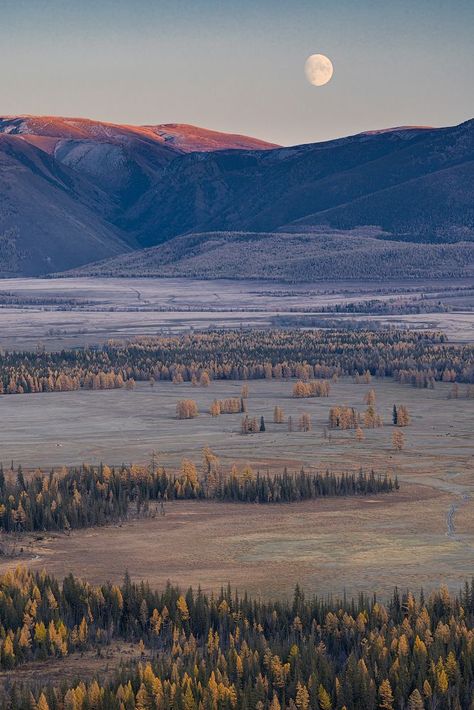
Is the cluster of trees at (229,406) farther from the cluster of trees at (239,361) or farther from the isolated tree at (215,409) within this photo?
the cluster of trees at (239,361)

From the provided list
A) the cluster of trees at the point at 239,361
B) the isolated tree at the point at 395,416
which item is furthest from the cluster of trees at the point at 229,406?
the cluster of trees at the point at 239,361

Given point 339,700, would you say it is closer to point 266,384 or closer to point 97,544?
point 97,544

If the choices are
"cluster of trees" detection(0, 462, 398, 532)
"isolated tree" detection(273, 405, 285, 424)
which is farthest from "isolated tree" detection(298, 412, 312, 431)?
"cluster of trees" detection(0, 462, 398, 532)

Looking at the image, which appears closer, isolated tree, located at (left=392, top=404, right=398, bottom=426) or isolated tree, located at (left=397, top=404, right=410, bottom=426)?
isolated tree, located at (left=397, top=404, right=410, bottom=426)

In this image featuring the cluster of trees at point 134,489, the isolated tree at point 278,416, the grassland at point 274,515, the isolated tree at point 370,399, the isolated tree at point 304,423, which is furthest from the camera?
the isolated tree at point 370,399

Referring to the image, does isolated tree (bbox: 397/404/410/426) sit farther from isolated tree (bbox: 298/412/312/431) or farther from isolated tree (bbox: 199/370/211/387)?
isolated tree (bbox: 199/370/211/387)

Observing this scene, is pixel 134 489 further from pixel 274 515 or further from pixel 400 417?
pixel 400 417

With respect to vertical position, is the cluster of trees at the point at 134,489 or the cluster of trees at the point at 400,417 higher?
the cluster of trees at the point at 400,417
